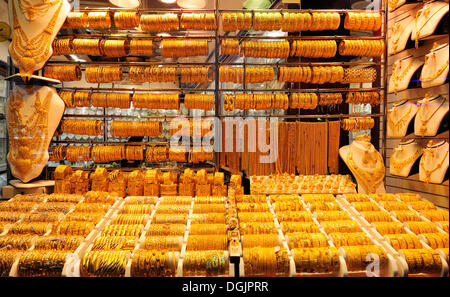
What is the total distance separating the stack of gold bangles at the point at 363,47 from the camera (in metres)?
3.59

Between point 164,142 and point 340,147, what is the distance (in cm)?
232

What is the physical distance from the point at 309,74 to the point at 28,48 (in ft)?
9.96

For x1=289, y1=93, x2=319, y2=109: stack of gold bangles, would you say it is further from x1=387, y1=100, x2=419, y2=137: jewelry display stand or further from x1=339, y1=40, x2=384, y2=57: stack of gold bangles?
x1=387, y1=100, x2=419, y2=137: jewelry display stand

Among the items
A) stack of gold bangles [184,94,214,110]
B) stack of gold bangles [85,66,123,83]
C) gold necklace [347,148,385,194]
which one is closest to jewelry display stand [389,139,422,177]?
gold necklace [347,148,385,194]

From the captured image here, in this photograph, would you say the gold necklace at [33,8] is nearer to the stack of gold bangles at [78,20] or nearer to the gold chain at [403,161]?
the stack of gold bangles at [78,20]

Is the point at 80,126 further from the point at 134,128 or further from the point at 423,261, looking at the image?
the point at 423,261

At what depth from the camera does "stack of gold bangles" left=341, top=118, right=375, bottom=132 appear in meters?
3.75

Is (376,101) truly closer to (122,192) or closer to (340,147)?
(340,147)

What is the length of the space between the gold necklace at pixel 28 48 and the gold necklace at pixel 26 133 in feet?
0.92

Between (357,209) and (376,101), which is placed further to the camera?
(376,101)

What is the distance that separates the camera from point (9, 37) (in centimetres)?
260

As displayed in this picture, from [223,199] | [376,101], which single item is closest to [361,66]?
[376,101]

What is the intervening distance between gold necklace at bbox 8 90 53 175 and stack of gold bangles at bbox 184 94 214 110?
4.96 feet

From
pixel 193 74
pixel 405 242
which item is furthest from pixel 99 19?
pixel 405 242
